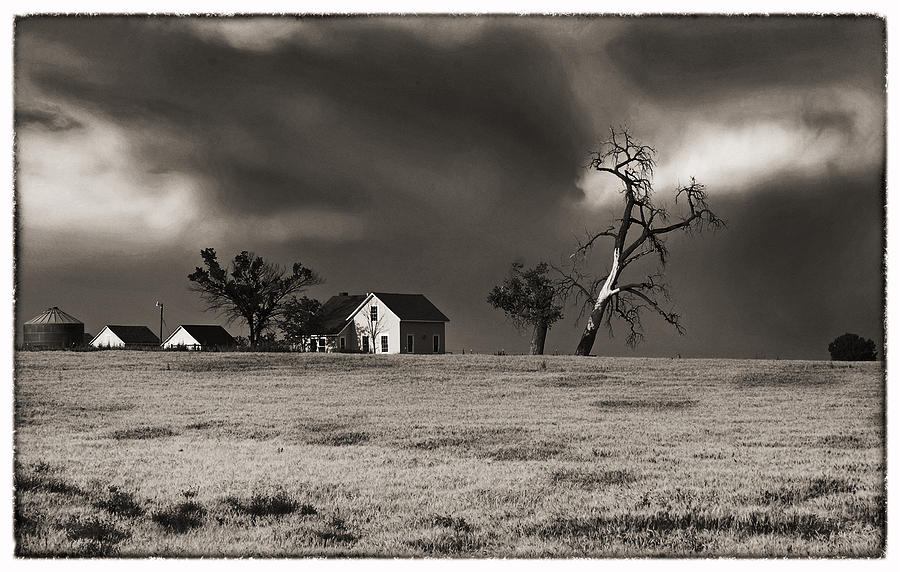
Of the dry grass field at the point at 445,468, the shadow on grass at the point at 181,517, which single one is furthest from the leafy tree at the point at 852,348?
the shadow on grass at the point at 181,517

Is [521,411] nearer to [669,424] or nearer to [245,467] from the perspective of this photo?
[669,424]

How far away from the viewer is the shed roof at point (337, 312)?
37.6 metres

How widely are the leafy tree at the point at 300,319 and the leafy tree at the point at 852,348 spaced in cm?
1547

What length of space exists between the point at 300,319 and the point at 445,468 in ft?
70.0

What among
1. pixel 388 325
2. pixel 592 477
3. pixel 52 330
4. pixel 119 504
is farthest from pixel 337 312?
pixel 119 504

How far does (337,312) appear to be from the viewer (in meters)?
40.6

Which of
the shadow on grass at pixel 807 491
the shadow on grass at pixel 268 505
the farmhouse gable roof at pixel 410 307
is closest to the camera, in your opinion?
Result: the shadow on grass at pixel 268 505

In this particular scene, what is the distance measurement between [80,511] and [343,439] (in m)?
4.53

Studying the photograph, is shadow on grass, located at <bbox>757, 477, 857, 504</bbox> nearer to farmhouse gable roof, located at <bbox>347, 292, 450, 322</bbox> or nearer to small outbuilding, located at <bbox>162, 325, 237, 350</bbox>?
small outbuilding, located at <bbox>162, 325, 237, 350</bbox>

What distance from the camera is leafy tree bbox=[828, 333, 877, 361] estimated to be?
11.9 metres

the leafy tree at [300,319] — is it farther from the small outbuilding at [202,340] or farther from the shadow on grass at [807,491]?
the shadow on grass at [807,491]

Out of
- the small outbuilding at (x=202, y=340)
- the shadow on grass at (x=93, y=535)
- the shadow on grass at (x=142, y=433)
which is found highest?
the small outbuilding at (x=202, y=340)

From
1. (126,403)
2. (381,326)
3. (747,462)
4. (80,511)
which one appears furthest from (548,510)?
(381,326)

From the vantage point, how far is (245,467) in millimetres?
9672
